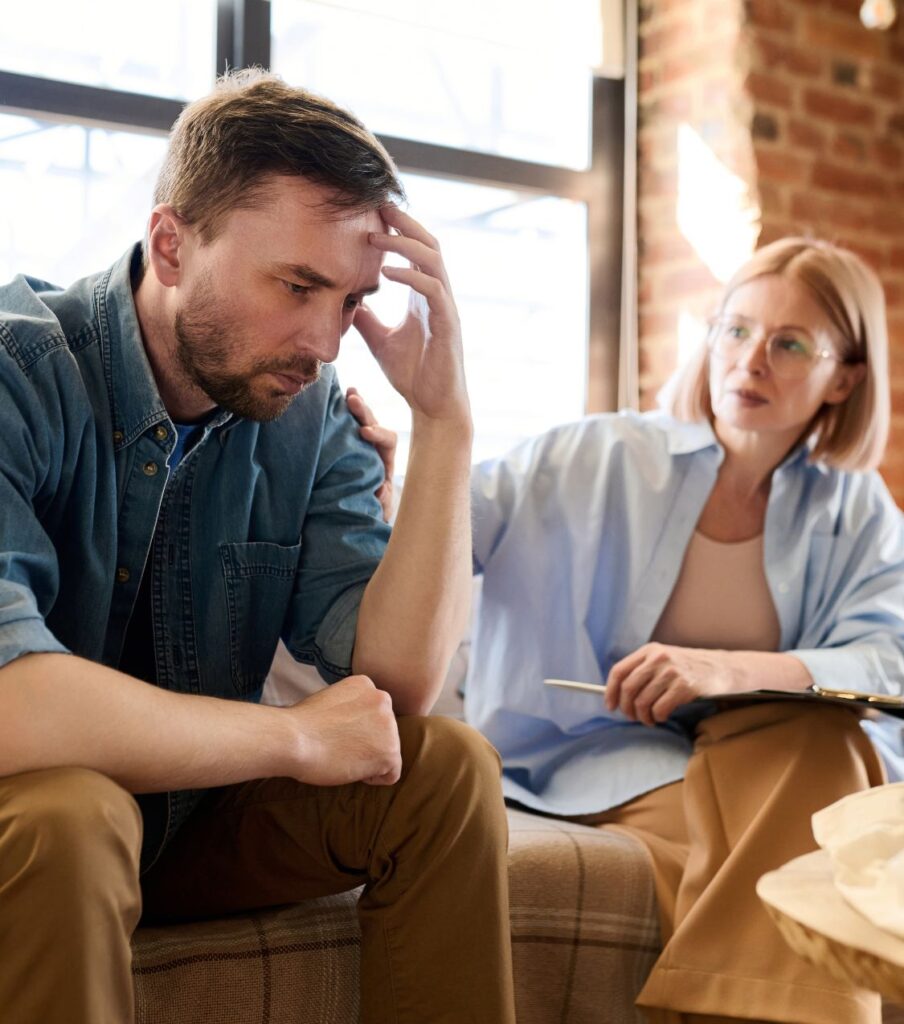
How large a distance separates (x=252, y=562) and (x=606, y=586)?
768mm

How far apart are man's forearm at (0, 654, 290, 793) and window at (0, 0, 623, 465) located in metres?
1.72

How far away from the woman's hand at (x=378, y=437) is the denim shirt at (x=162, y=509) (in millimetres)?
21

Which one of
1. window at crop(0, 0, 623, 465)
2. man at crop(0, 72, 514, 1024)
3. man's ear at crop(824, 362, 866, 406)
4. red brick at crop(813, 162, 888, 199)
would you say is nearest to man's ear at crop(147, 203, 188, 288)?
man at crop(0, 72, 514, 1024)

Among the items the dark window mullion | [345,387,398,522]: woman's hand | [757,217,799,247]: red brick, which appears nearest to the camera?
[345,387,398,522]: woman's hand

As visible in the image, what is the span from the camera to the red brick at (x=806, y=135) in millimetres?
3209

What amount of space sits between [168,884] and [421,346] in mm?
677

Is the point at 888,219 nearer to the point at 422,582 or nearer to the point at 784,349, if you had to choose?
the point at 784,349

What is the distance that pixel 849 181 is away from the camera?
3.31 meters

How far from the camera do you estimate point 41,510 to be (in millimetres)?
1364

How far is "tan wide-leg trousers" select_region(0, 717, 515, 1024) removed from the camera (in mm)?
1023

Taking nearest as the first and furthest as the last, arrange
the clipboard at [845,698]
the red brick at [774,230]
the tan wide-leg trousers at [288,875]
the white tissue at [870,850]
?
the white tissue at [870,850]
the tan wide-leg trousers at [288,875]
the clipboard at [845,698]
the red brick at [774,230]

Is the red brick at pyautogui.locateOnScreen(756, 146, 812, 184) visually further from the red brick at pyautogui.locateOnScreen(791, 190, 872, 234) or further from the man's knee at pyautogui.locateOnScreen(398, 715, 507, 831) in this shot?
the man's knee at pyautogui.locateOnScreen(398, 715, 507, 831)

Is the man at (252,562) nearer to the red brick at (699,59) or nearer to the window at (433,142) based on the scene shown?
the window at (433,142)

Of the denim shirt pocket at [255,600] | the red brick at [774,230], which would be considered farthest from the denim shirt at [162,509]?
the red brick at [774,230]
